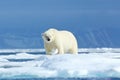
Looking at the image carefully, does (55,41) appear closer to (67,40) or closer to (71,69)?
(67,40)

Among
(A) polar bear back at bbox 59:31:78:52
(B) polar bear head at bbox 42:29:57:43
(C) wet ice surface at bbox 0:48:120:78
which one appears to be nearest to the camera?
(C) wet ice surface at bbox 0:48:120:78

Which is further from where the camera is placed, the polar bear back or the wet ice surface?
the polar bear back

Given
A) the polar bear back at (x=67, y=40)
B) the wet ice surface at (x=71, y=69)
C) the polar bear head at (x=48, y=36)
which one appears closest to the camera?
the wet ice surface at (x=71, y=69)

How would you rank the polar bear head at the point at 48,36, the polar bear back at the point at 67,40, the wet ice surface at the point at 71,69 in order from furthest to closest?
the polar bear back at the point at 67,40, the polar bear head at the point at 48,36, the wet ice surface at the point at 71,69

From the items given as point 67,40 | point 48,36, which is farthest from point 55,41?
point 67,40

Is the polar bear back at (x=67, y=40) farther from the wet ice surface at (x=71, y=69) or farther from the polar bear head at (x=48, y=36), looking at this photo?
the wet ice surface at (x=71, y=69)

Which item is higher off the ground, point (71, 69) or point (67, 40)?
point (67, 40)

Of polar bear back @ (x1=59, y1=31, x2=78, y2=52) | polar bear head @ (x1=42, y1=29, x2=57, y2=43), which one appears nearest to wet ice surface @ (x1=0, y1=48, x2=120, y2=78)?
polar bear head @ (x1=42, y1=29, x2=57, y2=43)

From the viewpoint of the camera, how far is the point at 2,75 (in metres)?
7.45

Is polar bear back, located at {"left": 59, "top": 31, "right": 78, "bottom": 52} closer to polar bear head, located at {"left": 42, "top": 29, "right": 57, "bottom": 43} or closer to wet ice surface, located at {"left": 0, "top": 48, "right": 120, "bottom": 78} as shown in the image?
polar bear head, located at {"left": 42, "top": 29, "right": 57, "bottom": 43}

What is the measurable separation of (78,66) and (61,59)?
55 centimetres

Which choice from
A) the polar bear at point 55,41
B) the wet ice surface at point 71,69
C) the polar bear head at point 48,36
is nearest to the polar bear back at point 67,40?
the polar bear at point 55,41

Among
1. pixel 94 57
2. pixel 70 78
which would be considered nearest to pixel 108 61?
pixel 94 57

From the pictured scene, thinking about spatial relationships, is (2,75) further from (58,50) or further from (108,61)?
(58,50)
